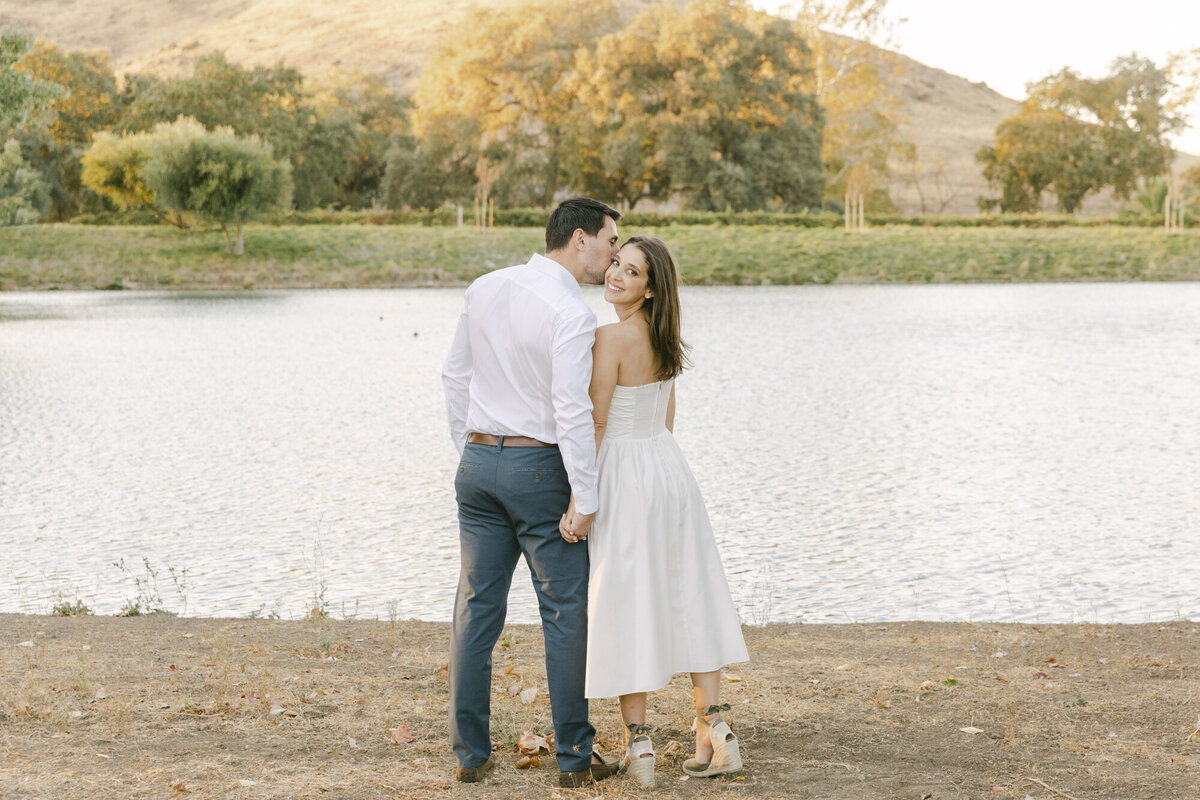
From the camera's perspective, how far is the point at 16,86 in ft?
80.9

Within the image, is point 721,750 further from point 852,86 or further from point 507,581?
point 852,86

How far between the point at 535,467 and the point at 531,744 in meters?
1.13

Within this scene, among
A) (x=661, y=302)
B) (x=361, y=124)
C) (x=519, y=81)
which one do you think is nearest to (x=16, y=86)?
(x=661, y=302)

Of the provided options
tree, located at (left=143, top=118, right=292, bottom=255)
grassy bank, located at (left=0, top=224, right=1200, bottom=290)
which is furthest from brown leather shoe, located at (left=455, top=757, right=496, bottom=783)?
tree, located at (left=143, top=118, right=292, bottom=255)

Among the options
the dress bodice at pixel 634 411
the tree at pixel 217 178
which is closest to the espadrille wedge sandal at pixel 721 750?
the dress bodice at pixel 634 411

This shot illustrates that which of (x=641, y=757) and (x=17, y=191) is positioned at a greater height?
(x=17, y=191)

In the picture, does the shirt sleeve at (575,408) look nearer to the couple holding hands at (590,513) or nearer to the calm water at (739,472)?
the couple holding hands at (590,513)

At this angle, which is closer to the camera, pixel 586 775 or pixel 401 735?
pixel 586 775

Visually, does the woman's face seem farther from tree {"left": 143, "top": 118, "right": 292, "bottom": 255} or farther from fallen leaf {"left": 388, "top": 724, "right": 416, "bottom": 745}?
tree {"left": 143, "top": 118, "right": 292, "bottom": 255}

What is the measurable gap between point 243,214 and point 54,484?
3626 centimetres

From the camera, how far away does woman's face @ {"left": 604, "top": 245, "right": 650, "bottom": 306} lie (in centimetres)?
430

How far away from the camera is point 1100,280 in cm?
4859

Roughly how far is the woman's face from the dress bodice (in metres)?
0.30

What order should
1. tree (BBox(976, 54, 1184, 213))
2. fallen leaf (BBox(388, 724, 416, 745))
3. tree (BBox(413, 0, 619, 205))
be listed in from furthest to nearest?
tree (BBox(976, 54, 1184, 213)) → tree (BBox(413, 0, 619, 205)) → fallen leaf (BBox(388, 724, 416, 745))
